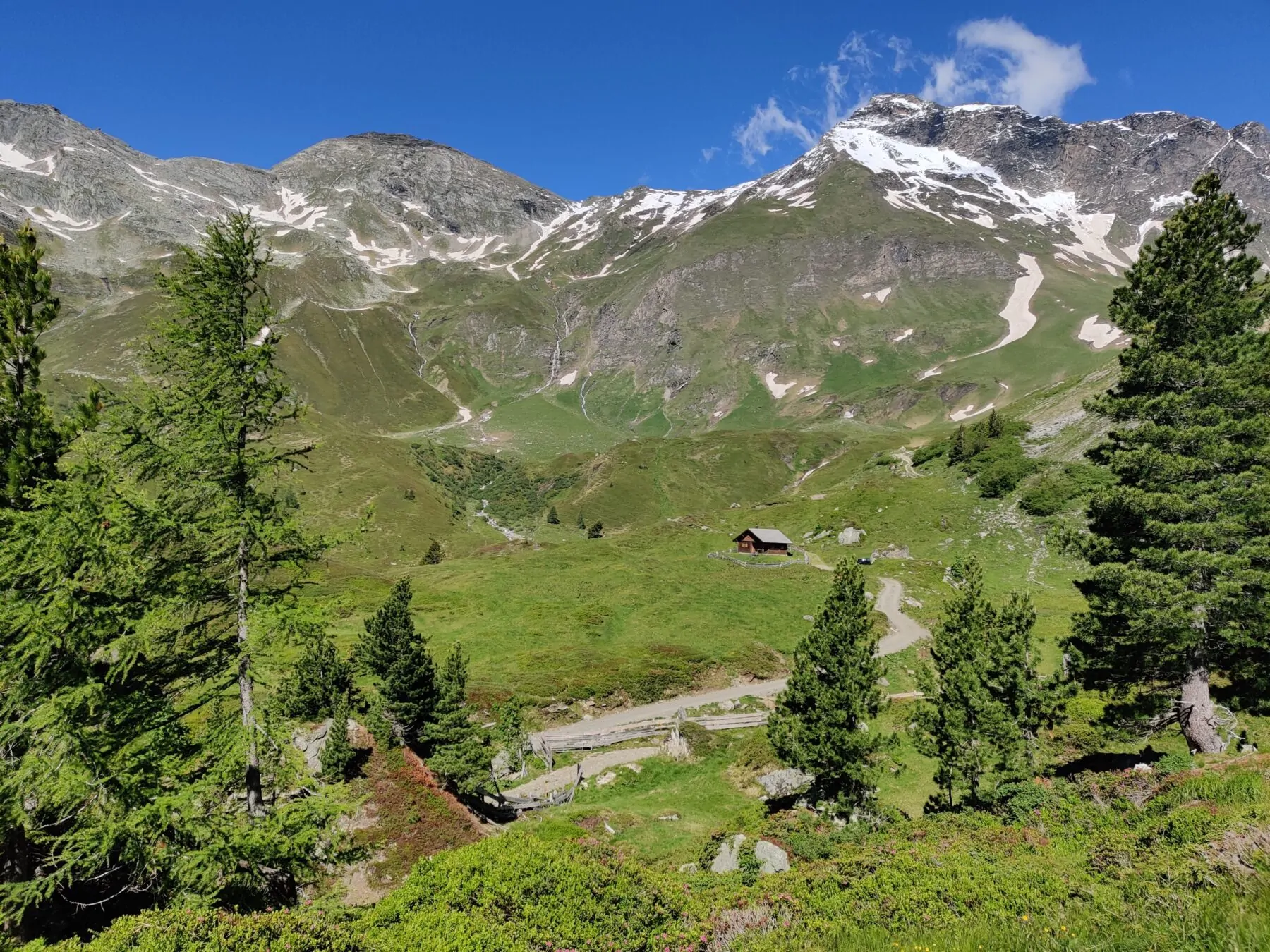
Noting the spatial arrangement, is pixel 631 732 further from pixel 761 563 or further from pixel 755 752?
pixel 761 563

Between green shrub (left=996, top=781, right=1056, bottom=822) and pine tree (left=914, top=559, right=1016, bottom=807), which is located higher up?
pine tree (left=914, top=559, right=1016, bottom=807)

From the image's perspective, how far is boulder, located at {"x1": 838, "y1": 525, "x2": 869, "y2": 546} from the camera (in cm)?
8550

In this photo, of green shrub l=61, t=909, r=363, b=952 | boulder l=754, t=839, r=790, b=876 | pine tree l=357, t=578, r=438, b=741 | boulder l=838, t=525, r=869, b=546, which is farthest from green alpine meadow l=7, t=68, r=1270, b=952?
boulder l=838, t=525, r=869, b=546

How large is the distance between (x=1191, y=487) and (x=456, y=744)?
98.4 feet

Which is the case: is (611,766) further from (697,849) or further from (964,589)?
(964,589)

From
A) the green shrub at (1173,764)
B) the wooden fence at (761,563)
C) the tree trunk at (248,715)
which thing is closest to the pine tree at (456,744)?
the tree trunk at (248,715)

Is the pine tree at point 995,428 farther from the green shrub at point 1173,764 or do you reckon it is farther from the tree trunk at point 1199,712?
the green shrub at point 1173,764

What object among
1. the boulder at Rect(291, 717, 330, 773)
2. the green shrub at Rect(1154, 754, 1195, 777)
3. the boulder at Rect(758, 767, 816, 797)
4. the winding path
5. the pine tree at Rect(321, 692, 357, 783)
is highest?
the pine tree at Rect(321, 692, 357, 783)

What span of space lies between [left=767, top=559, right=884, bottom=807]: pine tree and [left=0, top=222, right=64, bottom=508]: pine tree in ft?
76.5

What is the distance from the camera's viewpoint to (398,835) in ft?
72.8

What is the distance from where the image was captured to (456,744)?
27.7 m

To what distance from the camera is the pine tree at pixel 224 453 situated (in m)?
13.1

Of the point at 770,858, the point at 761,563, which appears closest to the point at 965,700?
the point at 770,858

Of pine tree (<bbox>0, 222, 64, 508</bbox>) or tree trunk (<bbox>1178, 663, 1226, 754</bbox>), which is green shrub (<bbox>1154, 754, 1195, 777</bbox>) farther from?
pine tree (<bbox>0, 222, 64, 508</bbox>)
